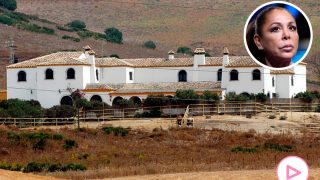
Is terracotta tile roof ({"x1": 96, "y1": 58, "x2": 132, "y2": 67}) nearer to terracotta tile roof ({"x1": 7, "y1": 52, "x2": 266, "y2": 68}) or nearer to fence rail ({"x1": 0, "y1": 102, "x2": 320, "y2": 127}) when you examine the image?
terracotta tile roof ({"x1": 7, "y1": 52, "x2": 266, "y2": 68})

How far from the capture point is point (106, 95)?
6288 cm

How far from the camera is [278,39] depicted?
9664 mm

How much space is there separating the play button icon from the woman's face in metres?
1.36

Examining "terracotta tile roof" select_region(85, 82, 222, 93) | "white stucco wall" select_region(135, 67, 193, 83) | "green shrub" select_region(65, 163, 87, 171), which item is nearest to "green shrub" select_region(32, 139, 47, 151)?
"green shrub" select_region(65, 163, 87, 171)

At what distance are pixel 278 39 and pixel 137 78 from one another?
57.8m

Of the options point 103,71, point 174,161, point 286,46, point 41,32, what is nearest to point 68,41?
point 41,32

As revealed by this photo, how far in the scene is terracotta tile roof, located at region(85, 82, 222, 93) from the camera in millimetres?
62344

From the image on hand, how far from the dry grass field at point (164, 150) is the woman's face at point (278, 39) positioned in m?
13.7

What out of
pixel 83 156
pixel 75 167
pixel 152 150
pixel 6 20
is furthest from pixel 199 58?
pixel 6 20

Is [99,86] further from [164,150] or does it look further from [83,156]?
[83,156]

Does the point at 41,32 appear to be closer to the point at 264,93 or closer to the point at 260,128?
the point at 264,93

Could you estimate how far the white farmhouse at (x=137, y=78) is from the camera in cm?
6175

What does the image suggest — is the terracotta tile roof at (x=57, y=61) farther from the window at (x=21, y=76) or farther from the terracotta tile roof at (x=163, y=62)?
the terracotta tile roof at (x=163, y=62)

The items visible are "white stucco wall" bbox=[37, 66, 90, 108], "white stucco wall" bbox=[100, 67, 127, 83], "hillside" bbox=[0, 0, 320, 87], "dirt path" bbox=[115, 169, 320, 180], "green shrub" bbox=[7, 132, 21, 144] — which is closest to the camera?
"dirt path" bbox=[115, 169, 320, 180]
